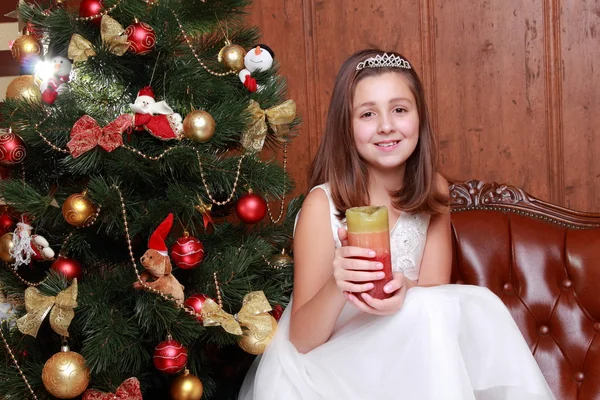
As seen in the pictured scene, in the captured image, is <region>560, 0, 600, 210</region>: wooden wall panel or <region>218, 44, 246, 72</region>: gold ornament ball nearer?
<region>218, 44, 246, 72</region>: gold ornament ball

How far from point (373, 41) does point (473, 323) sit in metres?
1.31

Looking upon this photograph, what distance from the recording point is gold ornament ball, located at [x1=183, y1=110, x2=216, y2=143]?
148 centimetres

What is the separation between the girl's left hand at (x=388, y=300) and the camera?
1.28 meters

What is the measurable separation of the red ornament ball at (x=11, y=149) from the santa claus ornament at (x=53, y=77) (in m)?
0.11

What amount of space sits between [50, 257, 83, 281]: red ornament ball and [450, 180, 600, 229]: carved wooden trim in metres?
1.08

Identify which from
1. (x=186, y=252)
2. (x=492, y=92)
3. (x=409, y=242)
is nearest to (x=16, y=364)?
(x=186, y=252)

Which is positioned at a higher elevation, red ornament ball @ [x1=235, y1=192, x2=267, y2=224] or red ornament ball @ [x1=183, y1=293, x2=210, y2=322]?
red ornament ball @ [x1=235, y1=192, x2=267, y2=224]

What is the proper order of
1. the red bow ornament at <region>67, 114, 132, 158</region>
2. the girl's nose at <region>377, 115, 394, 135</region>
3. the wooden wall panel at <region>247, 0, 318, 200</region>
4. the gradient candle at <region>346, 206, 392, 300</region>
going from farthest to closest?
the wooden wall panel at <region>247, 0, 318, 200</region>, the girl's nose at <region>377, 115, 394, 135</region>, the red bow ornament at <region>67, 114, 132, 158</region>, the gradient candle at <region>346, 206, 392, 300</region>

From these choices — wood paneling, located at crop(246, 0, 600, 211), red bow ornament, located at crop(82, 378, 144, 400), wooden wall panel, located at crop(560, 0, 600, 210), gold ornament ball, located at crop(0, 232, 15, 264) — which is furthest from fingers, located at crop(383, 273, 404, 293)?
wooden wall panel, located at crop(560, 0, 600, 210)

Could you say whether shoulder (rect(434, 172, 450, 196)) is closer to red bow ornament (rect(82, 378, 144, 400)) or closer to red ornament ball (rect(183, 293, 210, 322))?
red ornament ball (rect(183, 293, 210, 322))

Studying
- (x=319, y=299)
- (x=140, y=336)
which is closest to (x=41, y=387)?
(x=140, y=336)

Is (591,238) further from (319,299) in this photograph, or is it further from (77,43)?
(77,43)

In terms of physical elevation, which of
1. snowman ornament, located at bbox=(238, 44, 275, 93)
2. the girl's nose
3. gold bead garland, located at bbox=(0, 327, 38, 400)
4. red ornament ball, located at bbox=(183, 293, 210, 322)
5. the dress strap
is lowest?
gold bead garland, located at bbox=(0, 327, 38, 400)

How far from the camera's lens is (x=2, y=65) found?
2.31 m
